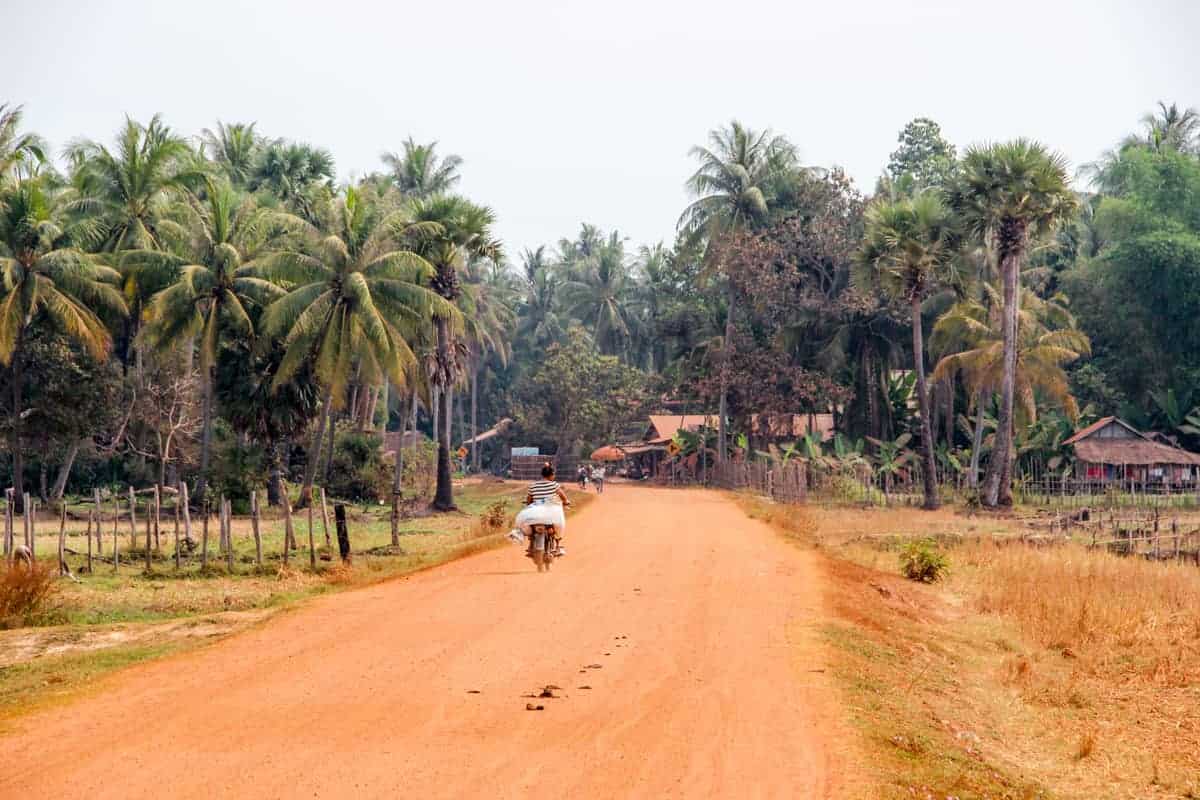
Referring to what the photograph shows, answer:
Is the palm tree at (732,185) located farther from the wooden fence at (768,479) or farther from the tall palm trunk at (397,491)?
the tall palm trunk at (397,491)

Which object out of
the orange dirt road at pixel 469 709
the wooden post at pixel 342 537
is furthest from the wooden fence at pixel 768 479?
the orange dirt road at pixel 469 709

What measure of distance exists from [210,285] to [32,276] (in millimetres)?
4920

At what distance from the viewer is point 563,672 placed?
10.1 meters

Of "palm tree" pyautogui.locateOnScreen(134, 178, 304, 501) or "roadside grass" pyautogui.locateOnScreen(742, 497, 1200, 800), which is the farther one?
"palm tree" pyautogui.locateOnScreen(134, 178, 304, 501)

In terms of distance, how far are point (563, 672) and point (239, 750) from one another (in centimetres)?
321

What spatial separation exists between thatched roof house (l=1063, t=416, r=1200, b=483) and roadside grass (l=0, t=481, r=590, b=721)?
27.2 m

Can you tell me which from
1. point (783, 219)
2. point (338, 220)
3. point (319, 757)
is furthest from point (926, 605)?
point (783, 219)

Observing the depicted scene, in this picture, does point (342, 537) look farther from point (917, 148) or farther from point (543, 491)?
point (917, 148)

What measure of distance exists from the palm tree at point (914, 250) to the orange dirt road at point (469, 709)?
26.6m

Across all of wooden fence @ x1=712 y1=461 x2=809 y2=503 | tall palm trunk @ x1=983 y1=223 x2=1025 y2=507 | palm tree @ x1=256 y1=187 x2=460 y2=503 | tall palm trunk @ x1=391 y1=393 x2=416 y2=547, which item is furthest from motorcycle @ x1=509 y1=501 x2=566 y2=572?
tall palm trunk @ x1=983 y1=223 x2=1025 y2=507

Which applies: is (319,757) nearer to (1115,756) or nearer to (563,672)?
(563,672)

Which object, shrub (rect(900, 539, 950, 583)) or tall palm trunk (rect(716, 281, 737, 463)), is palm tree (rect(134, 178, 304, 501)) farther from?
tall palm trunk (rect(716, 281, 737, 463))

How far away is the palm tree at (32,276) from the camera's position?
3334 cm

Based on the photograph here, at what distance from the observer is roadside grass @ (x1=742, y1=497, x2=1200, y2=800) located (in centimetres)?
876
